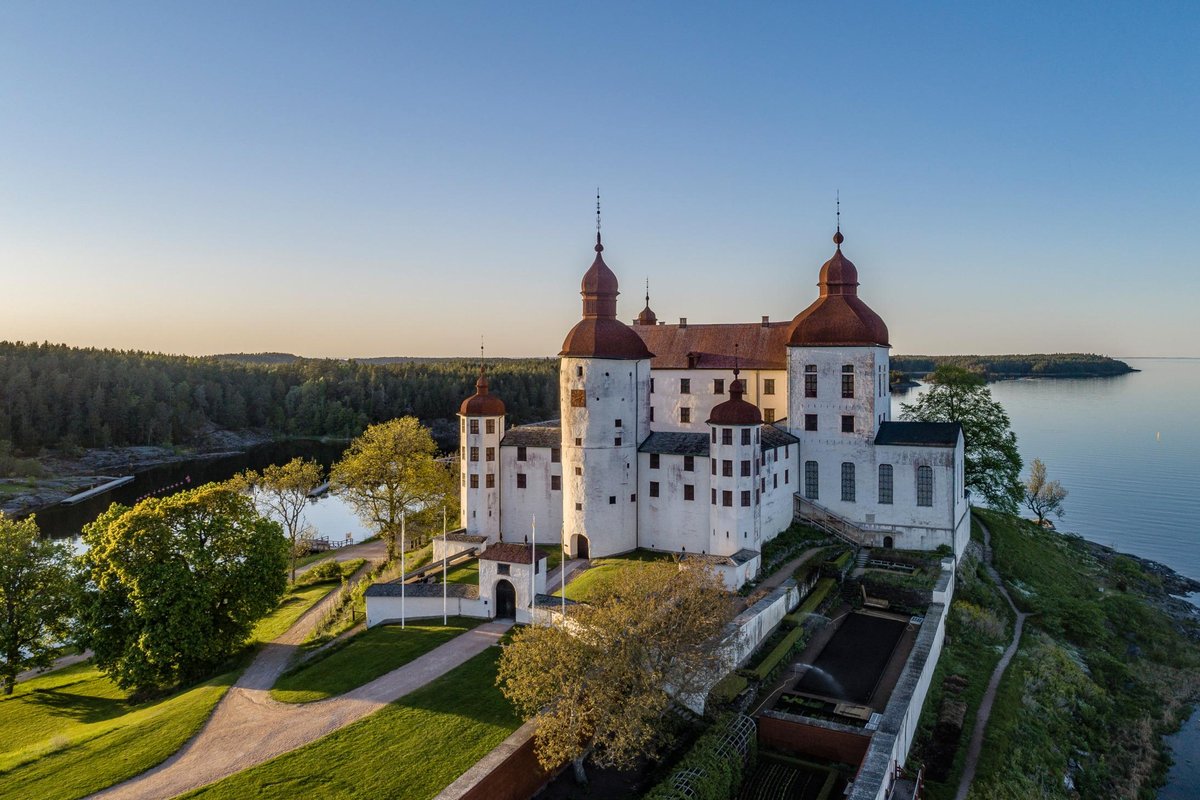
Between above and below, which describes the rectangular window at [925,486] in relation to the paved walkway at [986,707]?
above

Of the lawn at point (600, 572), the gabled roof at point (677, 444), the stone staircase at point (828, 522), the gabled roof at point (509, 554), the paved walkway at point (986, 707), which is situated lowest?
the paved walkway at point (986, 707)

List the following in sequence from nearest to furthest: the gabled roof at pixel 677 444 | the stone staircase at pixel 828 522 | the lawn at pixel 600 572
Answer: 1. the lawn at pixel 600 572
2. the gabled roof at pixel 677 444
3. the stone staircase at pixel 828 522

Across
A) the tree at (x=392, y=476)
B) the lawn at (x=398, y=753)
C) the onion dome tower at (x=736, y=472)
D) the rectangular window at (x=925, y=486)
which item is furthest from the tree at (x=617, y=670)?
the tree at (x=392, y=476)

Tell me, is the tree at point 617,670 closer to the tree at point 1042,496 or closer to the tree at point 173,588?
the tree at point 173,588

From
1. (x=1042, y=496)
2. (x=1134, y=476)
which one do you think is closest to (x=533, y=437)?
(x=1042, y=496)

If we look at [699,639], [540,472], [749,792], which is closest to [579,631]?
[699,639]

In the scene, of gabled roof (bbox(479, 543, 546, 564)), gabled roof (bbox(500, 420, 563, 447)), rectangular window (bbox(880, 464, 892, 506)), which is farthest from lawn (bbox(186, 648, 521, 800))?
rectangular window (bbox(880, 464, 892, 506))
